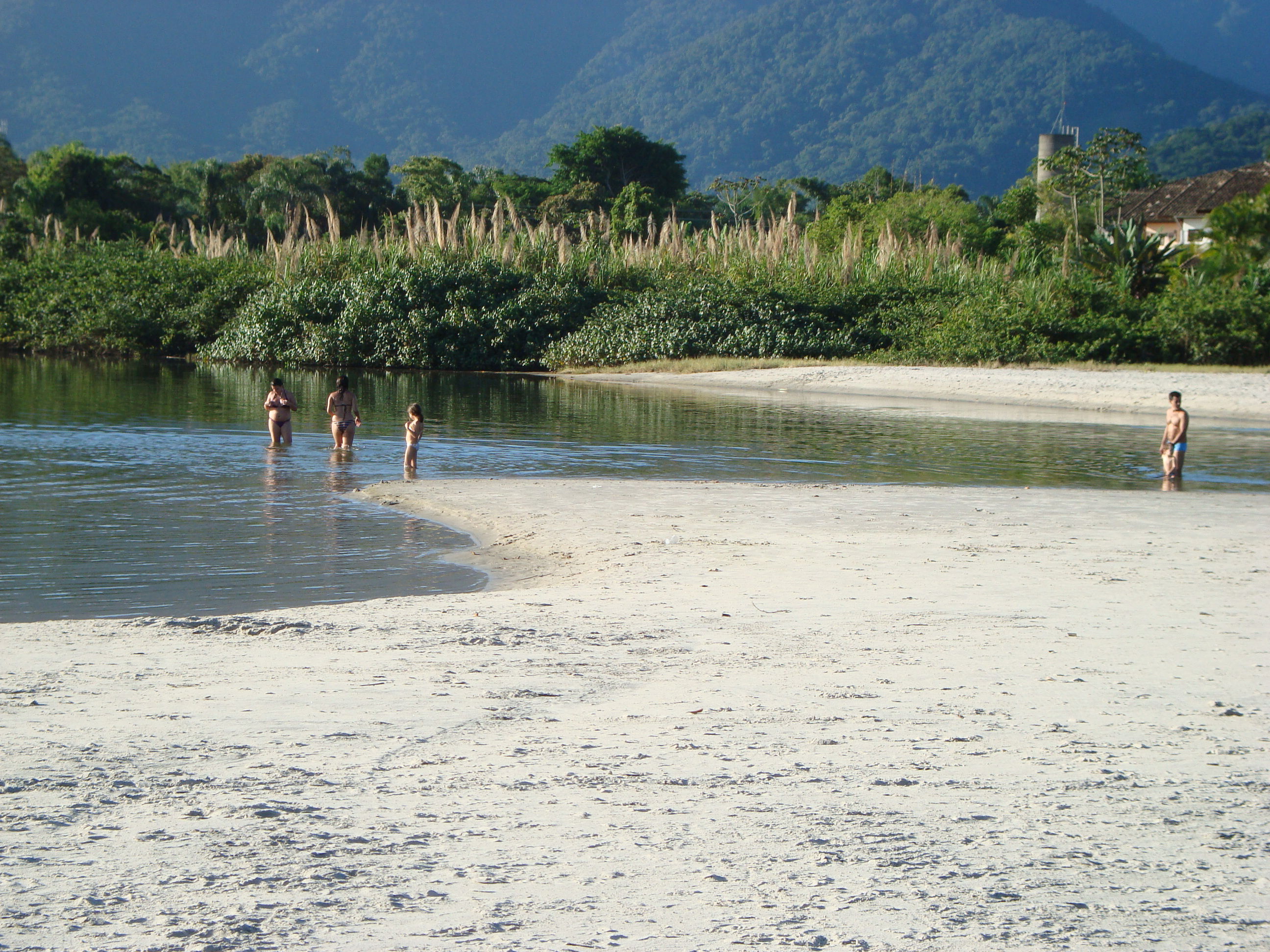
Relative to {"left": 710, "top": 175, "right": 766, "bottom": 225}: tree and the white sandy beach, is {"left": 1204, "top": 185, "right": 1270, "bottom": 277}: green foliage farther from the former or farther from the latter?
{"left": 710, "top": 175, "right": 766, "bottom": 225}: tree

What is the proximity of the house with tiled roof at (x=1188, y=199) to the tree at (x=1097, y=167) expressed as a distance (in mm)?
1358

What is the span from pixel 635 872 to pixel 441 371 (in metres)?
34.9

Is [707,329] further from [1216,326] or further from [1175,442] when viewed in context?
[1175,442]

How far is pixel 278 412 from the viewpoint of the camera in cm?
1789

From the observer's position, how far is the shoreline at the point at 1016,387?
82.4ft

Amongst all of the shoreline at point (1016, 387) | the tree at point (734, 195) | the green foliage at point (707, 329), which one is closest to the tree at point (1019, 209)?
the tree at point (734, 195)

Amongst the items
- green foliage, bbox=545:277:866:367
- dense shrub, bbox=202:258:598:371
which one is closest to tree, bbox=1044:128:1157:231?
green foliage, bbox=545:277:866:367

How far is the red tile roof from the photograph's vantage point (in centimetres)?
5838

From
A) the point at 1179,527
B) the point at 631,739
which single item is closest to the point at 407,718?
the point at 631,739

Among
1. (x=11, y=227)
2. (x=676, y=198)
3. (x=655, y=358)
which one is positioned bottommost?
(x=655, y=358)

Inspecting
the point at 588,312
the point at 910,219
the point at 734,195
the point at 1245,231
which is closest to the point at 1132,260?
the point at 1245,231

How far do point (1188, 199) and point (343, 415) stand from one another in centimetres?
5408

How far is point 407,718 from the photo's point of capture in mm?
5379

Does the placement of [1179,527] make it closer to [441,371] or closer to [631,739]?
[631,739]
